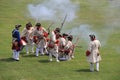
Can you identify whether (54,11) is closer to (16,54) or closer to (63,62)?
(63,62)

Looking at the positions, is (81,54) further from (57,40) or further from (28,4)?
(28,4)

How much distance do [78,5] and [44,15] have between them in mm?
11444

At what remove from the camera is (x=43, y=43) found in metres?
26.7

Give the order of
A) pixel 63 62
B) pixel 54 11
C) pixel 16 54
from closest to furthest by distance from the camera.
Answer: pixel 16 54, pixel 63 62, pixel 54 11

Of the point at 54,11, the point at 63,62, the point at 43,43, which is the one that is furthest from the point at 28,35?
the point at 54,11

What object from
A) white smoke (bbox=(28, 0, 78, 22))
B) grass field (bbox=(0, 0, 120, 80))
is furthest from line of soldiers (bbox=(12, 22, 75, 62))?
white smoke (bbox=(28, 0, 78, 22))

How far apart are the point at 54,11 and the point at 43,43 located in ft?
61.2

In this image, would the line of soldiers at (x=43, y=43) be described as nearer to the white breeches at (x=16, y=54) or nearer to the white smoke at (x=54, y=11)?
the white breeches at (x=16, y=54)

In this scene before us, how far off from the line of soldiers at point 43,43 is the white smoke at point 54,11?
43.8ft

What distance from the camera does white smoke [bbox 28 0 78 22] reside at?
40791 mm

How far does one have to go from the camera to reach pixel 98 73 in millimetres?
23406

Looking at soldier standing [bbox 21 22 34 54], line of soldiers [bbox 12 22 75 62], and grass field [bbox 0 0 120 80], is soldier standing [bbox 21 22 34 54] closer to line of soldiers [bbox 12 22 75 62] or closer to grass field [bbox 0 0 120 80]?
line of soldiers [bbox 12 22 75 62]

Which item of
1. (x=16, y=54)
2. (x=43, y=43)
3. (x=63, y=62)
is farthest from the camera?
(x=43, y=43)

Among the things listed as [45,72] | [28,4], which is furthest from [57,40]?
[28,4]
